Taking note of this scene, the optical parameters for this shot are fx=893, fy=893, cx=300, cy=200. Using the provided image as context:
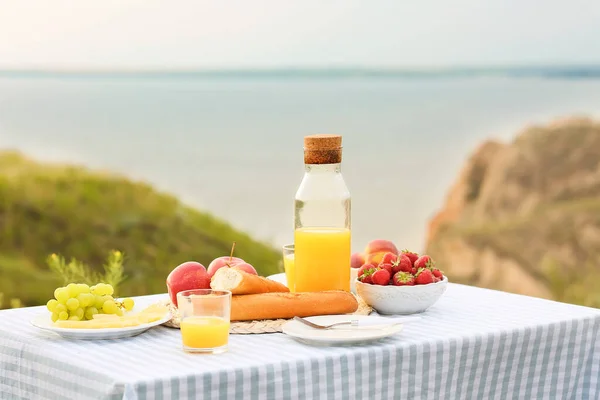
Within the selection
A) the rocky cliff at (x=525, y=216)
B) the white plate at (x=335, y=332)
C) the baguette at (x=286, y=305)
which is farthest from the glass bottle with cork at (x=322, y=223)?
the rocky cliff at (x=525, y=216)

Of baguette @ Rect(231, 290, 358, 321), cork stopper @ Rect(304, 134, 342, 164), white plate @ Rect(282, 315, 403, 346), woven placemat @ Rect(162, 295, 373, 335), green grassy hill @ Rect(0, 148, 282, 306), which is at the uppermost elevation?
cork stopper @ Rect(304, 134, 342, 164)

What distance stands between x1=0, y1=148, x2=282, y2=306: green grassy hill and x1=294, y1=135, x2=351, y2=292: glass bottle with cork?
4456 millimetres

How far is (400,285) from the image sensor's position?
227 centimetres

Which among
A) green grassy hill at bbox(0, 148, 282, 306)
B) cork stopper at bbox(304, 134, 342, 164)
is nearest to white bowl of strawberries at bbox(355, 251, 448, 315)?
cork stopper at bbox(304, 134, 342, 164)

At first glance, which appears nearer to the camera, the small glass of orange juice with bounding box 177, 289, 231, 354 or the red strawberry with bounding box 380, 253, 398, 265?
the small glass of orange juice with bounding box 177, 289, 231, 354

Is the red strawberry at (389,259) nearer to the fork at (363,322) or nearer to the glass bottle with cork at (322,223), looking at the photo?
the glass bottle with cork at (322,223)

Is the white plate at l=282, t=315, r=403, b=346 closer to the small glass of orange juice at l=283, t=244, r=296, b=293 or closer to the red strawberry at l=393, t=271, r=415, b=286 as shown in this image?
the red strawberry at l=393, t=271, r=415, b=286

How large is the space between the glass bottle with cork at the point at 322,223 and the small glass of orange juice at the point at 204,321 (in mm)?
416

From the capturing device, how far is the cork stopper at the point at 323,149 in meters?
2.26

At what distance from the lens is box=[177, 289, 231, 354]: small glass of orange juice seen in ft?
6.13

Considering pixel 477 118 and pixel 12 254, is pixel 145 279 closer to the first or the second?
pixel 12 254

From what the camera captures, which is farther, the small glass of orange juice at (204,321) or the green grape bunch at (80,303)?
the green grape bunch at (80,303)

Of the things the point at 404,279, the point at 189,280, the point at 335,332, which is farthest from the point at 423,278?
the point at 189,280

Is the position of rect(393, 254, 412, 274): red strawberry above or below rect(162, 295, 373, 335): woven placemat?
above
